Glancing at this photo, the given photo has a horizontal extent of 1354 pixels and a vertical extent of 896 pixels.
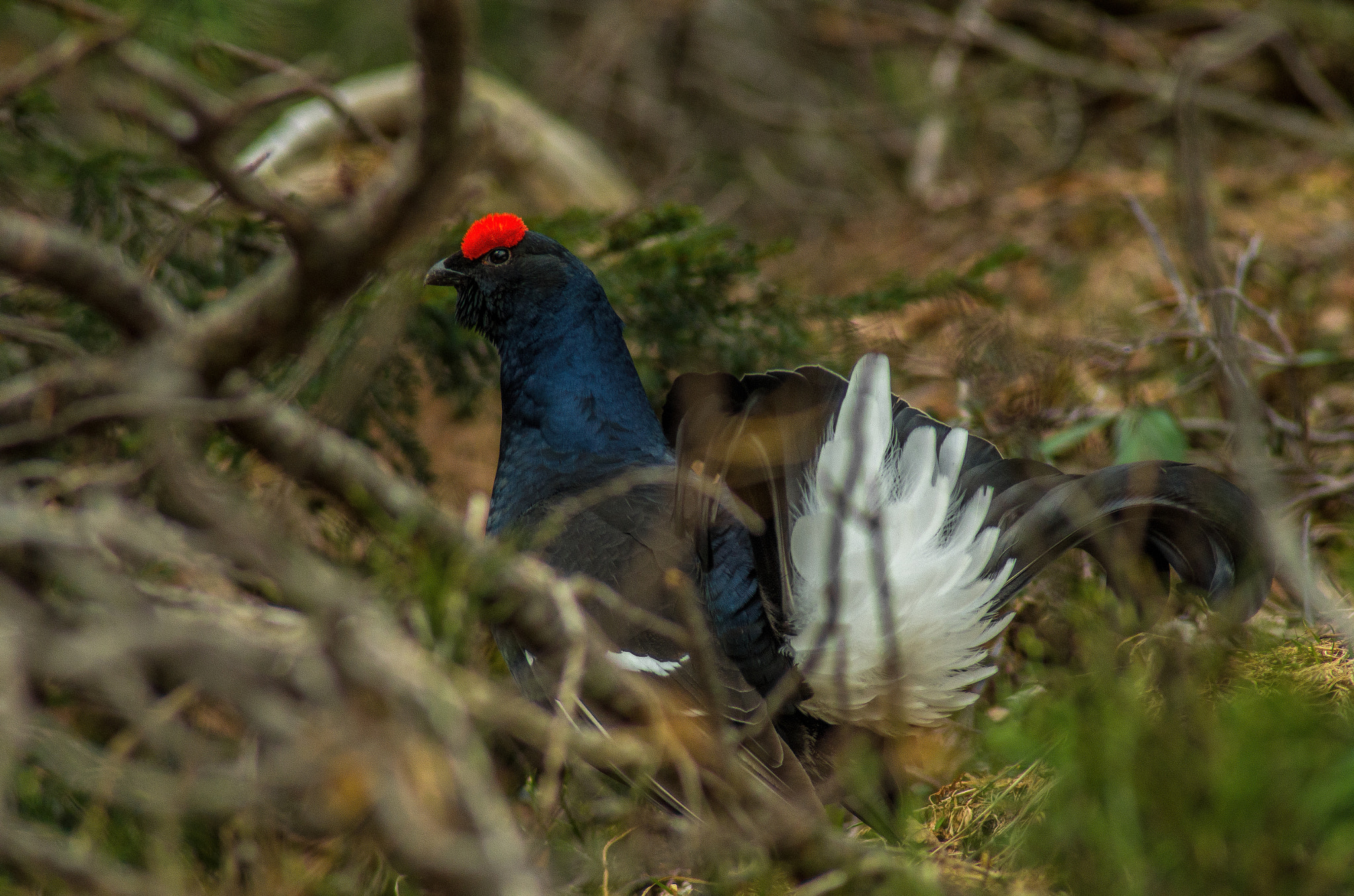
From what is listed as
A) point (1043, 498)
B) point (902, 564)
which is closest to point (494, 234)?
point (902, 564)

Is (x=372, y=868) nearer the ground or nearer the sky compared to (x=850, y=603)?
nearer the ground

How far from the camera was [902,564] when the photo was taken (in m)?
1.96

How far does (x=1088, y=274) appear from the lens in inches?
169

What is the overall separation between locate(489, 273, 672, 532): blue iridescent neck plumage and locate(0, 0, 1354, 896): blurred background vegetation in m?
0.28

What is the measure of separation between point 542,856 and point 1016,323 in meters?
2.87

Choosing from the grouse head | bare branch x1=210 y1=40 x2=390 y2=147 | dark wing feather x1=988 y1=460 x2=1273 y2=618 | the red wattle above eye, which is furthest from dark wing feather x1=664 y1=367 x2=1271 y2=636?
bare branch x1=210 y1=40 x2=390 y2=147

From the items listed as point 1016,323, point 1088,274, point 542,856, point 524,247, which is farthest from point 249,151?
point 542,856

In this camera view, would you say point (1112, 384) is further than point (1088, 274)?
No

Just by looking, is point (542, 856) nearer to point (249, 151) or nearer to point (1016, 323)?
point (1016, 323)

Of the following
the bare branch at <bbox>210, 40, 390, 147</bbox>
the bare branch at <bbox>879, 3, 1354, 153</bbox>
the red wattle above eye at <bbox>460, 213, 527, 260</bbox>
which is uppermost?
the bare branch at <bbox>879, 3, 1354, 153</bbox>

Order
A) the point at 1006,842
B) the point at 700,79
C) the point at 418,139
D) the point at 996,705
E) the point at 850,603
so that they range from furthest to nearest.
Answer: the point at 700,79 < the point at 996,705 < the point at 850,603 < the point at 1006,842 < the point at 418,139

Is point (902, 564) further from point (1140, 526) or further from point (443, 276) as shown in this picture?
point (443, 276)

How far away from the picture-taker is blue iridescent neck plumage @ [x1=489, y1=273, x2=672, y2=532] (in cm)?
237

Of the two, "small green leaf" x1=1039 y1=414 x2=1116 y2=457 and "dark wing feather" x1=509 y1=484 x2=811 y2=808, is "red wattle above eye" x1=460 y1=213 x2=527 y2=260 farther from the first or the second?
"small green leaf" x1=1039 y1=414 x2=1116 y2=457
